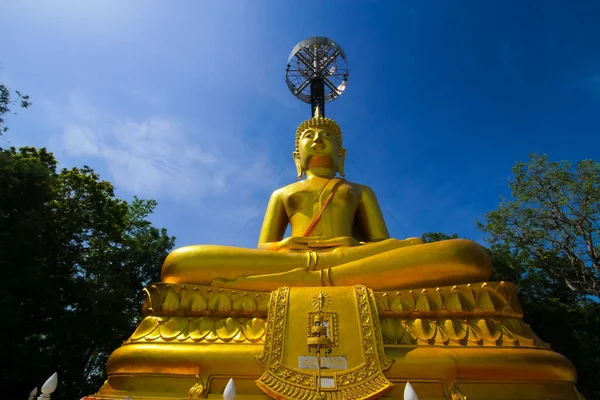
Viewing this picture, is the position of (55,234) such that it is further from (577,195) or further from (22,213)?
(577,195)

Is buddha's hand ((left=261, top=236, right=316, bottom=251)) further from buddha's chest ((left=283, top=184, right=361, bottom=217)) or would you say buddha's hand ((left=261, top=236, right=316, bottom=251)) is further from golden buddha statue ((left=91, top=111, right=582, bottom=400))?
buddha's chest ((left=283, top=184, right=361, bottom=217))

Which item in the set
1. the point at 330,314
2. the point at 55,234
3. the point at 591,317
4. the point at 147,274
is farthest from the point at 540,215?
the point at 55,234

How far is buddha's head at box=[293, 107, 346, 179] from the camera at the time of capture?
8.16 metres

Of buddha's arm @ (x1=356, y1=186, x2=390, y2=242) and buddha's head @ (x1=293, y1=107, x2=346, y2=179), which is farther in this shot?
buddha's head @ (x1=293, y1=107, x2=346, y2=179)

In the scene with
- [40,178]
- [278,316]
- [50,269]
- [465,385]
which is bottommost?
[465,385]

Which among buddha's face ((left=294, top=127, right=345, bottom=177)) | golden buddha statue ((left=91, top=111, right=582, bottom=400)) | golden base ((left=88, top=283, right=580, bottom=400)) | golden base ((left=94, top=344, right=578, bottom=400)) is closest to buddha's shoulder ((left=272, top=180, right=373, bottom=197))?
buddha's face ((left=294, top=127, right=345, bottom=177))

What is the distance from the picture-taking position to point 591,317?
11680 millimetres

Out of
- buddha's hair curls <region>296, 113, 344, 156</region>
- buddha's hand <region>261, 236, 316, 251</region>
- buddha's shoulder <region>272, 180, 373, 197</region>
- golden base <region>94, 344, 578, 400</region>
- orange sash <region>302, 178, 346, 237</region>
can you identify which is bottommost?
golden base <region>94, 344, 578, 400</region>

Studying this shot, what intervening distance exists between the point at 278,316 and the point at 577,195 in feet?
35.1

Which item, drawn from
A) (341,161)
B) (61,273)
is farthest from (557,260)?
(61,273)

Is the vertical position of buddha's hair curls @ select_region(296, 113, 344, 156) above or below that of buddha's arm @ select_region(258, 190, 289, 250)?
above

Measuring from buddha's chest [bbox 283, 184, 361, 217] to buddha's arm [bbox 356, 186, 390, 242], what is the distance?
15 cm

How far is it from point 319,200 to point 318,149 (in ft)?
4.13

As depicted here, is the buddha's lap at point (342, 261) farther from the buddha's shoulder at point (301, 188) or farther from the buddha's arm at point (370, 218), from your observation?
the buddha's shoulder at point (301, 188)
